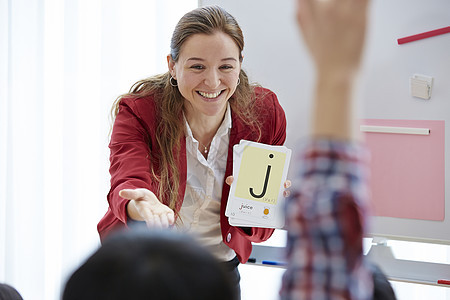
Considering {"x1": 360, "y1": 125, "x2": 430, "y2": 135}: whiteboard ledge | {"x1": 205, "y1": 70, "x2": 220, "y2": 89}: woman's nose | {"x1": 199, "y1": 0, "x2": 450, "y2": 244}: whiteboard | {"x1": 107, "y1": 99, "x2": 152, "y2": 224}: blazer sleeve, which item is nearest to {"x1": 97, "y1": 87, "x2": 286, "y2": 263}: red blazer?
{"x1": 107, "y1": 99, "x2": 152, "y2": 224}: blazer sleeve

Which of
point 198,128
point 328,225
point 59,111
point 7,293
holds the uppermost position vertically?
point 59,111

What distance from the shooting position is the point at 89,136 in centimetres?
270

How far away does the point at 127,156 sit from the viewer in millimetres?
1473

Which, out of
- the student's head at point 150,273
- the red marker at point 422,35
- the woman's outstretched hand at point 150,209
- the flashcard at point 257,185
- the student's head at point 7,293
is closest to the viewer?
the student's head at point 150,273

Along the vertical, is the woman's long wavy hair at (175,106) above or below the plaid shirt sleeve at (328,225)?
above

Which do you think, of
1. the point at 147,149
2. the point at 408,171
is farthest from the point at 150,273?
the point at 408,171

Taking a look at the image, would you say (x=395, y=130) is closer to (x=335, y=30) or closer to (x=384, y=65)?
(x=384, y=65)

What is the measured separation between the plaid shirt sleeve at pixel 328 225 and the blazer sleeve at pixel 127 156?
0.96m

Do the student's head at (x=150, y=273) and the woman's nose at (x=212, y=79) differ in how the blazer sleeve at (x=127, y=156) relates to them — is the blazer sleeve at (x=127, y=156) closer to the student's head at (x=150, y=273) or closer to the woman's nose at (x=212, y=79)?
the woman's nose at (x=212, y=79)

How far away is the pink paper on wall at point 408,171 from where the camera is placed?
221 cm

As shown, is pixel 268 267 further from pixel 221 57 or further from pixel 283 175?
Answer: pixel 221 57

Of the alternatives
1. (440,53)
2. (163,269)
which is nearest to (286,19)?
(440,53)

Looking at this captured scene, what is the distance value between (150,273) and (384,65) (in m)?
2.12

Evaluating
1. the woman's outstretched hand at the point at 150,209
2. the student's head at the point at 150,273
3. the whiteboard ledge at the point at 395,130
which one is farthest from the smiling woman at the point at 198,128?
the student's head at the point at 150,273
